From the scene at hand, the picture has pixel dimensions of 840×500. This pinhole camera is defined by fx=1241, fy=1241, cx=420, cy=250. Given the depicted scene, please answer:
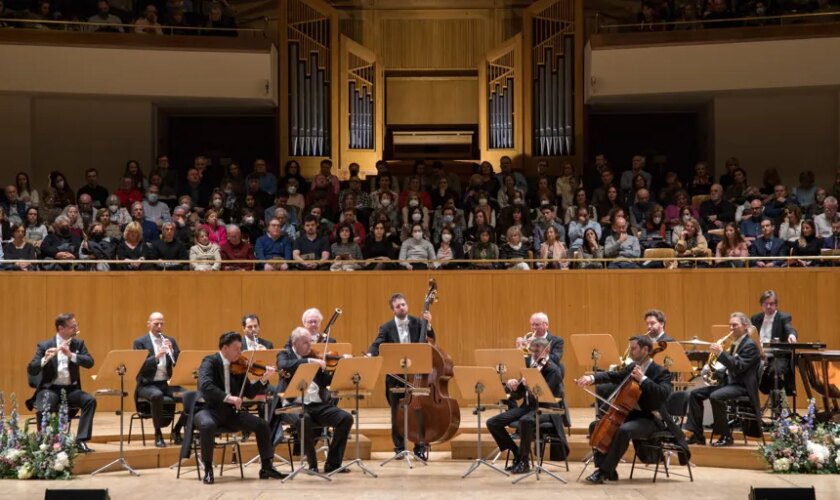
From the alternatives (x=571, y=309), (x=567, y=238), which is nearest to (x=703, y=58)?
(x=567, y=238)

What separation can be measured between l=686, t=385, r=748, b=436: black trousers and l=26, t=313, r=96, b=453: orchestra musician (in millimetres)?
4973

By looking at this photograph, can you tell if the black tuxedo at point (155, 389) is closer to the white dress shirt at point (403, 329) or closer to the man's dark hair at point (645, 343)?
the white dress shirt at point (403, 329)

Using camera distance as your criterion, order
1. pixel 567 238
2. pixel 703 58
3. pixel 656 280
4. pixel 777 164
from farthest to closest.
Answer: pixel 777 164
pixel 703 58
pixel 567 238
pixel 656 280

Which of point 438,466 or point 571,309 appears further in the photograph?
point 571,309

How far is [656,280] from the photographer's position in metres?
13.0

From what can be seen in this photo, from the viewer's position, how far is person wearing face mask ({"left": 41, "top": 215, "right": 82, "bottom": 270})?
1305cm

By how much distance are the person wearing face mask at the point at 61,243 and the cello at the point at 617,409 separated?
6.40 metres

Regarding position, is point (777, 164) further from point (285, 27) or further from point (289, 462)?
point (289, 462)

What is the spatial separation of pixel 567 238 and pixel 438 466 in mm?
4391

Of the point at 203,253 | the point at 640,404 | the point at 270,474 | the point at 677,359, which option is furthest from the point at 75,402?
the point at 677,359

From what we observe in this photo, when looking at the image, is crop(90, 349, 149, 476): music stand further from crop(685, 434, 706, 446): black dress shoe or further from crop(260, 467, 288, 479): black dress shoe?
crop(685, 434, 706, 446): black dress shoe

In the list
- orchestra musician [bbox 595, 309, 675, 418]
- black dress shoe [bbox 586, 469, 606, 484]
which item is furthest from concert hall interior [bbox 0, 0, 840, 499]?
orchestra musician [bbox 595, 309, 675, 418]

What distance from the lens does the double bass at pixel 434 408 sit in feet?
33.4

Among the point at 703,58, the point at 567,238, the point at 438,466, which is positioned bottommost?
the point at 438,466
